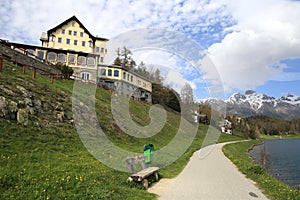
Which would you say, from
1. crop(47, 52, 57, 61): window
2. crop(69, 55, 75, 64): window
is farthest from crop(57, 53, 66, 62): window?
crop(69, 55, 75, 64): window

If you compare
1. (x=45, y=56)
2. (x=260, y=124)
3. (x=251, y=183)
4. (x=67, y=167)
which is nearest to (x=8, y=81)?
(x=67, y=167)

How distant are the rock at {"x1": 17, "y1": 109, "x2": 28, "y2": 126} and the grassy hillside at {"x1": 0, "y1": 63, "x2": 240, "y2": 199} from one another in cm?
8

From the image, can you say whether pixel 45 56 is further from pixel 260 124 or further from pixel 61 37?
pixel 260 124

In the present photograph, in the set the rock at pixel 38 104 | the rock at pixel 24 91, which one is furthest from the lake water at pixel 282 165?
the rock at pixel 24 91

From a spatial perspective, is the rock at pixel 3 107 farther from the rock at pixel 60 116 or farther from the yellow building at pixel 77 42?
the yellow building at pixel 77 42

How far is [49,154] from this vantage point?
12789 mm

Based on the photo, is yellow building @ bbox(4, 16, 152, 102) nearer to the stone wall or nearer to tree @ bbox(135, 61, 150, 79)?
tree @ bbox(135, 61, 150, 79)

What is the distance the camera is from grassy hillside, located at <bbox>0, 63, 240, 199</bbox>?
7.82 metres

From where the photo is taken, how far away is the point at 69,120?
65.4 feet

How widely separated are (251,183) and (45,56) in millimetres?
48564

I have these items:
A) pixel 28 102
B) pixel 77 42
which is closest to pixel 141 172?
pixel 28 102

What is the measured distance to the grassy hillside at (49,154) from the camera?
7.82m

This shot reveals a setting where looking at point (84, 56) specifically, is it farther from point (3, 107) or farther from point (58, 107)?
point (3, 107)

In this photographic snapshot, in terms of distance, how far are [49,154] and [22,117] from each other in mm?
4117
